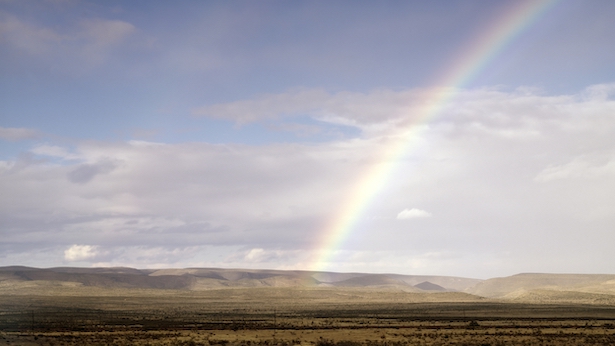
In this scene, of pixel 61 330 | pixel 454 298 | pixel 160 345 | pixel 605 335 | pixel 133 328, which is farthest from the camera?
pixel 454 298

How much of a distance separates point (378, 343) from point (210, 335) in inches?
716

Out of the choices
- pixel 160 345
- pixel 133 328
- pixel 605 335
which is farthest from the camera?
pixel 133 328

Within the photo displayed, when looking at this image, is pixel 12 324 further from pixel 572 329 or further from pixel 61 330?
pixel 572 329

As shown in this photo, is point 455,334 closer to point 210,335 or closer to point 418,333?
point 418,333

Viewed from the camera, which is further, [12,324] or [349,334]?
[12,324]

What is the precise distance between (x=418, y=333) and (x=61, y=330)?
3851 cm

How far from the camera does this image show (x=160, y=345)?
52125mm

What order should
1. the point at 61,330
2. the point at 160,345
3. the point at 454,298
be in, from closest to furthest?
the point at 160,345 < the point at 61,330 < the point at 454,298

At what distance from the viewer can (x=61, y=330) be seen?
66.6 metres

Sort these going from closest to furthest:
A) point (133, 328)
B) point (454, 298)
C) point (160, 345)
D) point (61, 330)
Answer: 1. point (160, 345)
2. point (61, 330)
3. point (133, 328)
4. point (454, 298)

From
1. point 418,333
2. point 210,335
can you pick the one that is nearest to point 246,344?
point 210,335

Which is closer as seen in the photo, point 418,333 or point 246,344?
point 246,344

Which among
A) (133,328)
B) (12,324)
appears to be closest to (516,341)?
(133,328)

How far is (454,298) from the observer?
19275 centimetres
